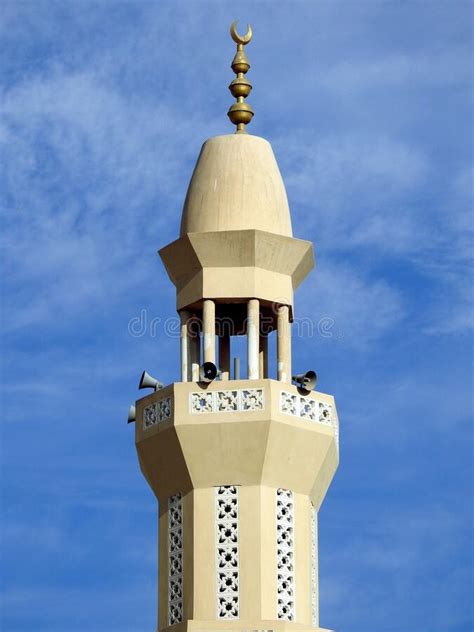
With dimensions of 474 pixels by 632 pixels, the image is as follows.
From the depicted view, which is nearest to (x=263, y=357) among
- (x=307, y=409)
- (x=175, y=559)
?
(x=307, y=409)

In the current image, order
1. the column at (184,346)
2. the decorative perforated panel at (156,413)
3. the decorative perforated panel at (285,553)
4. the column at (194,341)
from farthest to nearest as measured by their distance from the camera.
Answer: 1. the column at (194,341)
2. the column at (184,346)
3. the decorative perforated panel at (156,413)
4. the decorative perforated panel at (285,553)

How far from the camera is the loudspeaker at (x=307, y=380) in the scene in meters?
40.7

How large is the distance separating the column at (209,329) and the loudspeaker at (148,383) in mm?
1141

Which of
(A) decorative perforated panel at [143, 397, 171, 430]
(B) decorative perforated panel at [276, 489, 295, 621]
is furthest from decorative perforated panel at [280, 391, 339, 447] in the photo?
(A) decorative perforated panel at [143, 397, 171, 430]

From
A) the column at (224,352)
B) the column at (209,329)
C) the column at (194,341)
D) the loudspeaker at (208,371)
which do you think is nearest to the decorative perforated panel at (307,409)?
the loudspeaker at (208,371)

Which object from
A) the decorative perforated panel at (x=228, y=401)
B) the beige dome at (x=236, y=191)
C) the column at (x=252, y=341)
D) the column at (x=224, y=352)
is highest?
the beige dome at (x=236, y=191)

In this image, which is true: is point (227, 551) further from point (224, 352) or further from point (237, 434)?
point (224, 352)

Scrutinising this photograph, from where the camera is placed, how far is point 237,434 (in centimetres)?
4009

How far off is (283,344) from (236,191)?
2.85 m

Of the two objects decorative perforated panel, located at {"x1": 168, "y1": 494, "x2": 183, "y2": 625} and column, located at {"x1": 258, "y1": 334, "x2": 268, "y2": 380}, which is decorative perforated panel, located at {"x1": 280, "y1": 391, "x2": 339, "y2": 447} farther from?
decorative perforated panel, located at {"x1": 168, "y1": 494, "x2": 183, "y2": 625}

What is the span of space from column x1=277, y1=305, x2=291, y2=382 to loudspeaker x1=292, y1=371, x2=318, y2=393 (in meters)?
0.62

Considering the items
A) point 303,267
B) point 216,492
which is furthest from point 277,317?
point 216,492

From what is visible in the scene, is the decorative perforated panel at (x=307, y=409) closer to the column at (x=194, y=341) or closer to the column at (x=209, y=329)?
the column at (x=209, y=329)

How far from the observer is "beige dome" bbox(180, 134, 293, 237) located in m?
41.7
